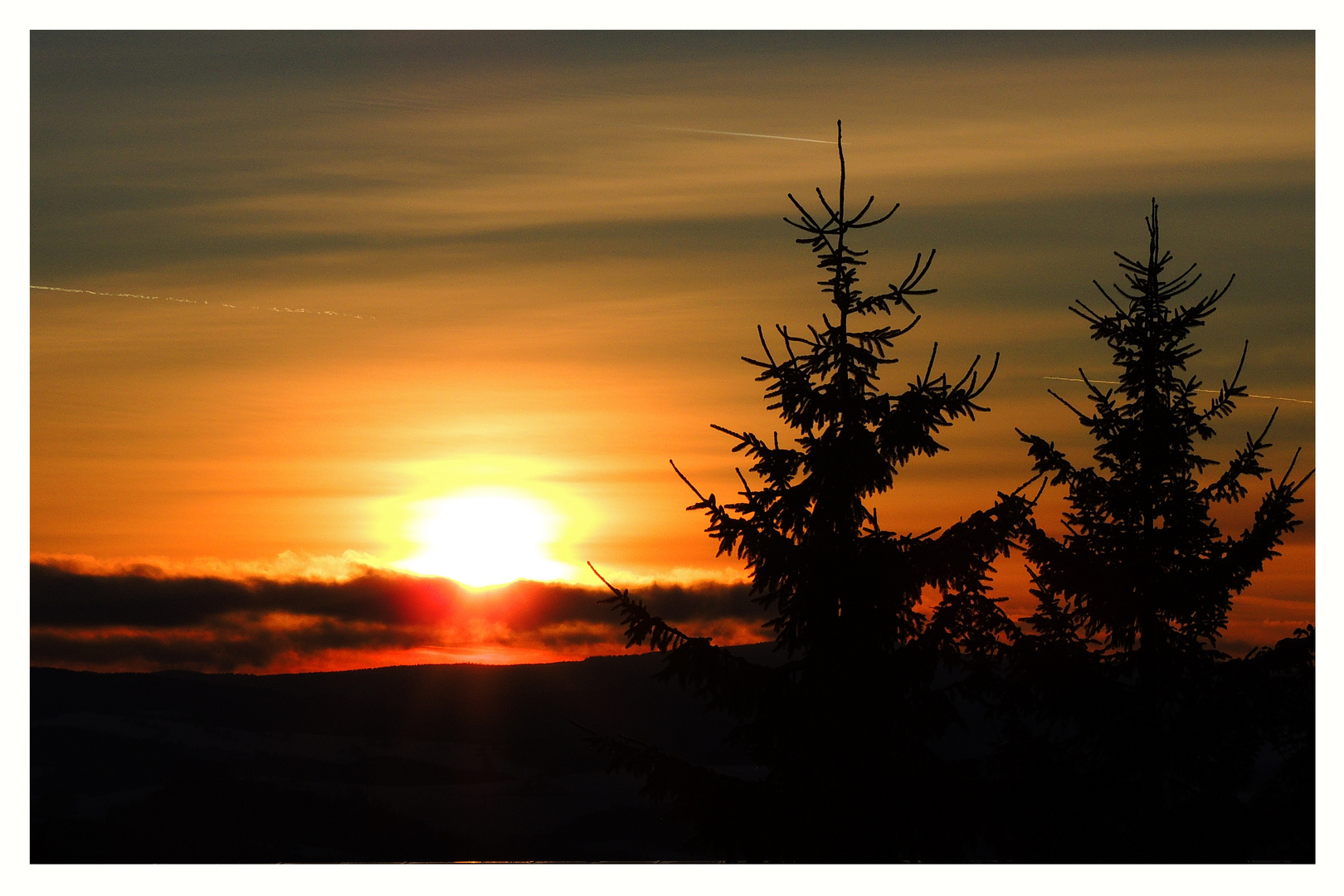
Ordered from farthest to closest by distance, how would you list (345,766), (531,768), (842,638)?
(531,768) → (345,766) → (842,638)

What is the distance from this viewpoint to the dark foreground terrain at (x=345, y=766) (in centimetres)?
2464

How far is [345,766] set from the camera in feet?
204

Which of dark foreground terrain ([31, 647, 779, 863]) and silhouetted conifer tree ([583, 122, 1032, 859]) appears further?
dark foreground terrain ([31, 647, 779, 863])

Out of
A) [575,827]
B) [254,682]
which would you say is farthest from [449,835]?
[254,682]

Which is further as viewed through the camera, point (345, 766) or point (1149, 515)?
point (345, 766)

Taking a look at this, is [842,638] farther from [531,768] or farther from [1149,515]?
[531,768]

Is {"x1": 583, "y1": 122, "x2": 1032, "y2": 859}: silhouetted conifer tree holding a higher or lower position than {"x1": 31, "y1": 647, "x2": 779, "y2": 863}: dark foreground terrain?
higher

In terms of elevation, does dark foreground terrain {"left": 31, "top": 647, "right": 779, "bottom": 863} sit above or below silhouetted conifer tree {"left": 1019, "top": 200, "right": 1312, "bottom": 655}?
below

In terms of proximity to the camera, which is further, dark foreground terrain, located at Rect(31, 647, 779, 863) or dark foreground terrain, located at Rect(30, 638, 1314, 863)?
dark foreground terrain, located at Rect(31, 647, 779, 863)

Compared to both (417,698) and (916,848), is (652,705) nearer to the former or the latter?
(417,698)

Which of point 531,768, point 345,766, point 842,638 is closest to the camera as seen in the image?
point 842,638

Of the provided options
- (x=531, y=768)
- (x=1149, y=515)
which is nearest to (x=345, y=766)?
(x=531, y=768)

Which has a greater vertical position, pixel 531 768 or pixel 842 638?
pixel 842 638

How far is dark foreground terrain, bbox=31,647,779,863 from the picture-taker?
970 inches
